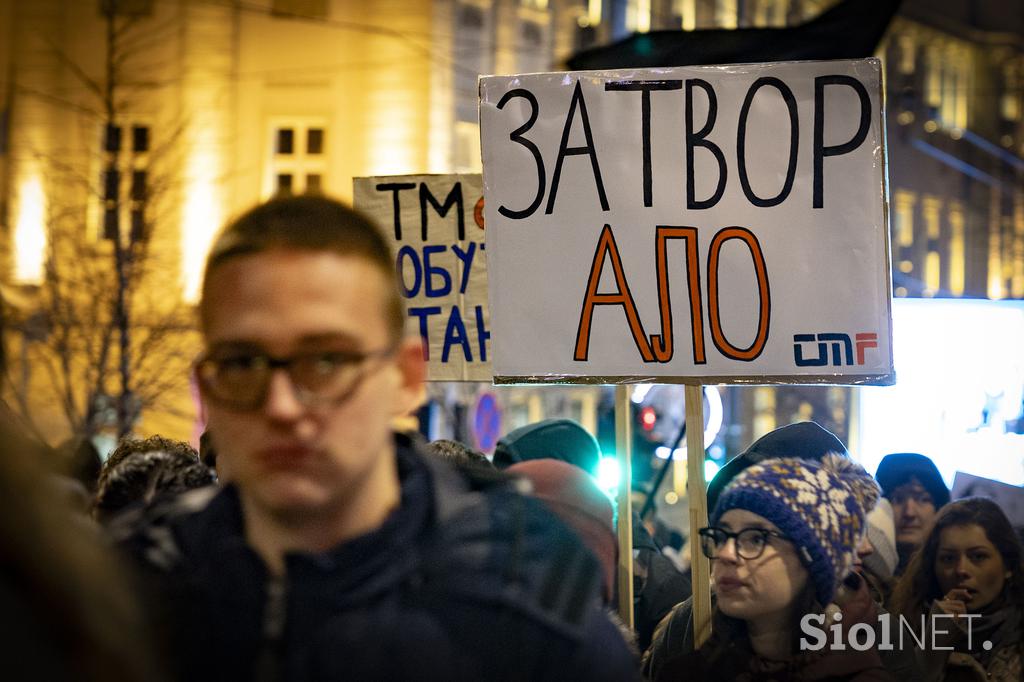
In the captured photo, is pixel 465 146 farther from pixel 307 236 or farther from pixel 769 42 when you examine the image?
pixel 307 236

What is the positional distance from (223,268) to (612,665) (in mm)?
799

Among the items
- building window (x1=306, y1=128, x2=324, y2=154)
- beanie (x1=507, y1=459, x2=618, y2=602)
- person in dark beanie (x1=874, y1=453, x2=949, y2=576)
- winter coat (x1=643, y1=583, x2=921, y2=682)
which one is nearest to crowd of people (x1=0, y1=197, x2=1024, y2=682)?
beanie (x1=507, y1=459, x2=618, y2=602)

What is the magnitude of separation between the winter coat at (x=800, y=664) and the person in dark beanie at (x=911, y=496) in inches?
79.9

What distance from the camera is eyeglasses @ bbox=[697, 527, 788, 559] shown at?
3.76m

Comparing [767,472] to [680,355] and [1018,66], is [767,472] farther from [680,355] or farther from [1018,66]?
[1018,66]

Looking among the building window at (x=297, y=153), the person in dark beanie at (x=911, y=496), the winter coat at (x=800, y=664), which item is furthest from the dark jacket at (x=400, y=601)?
the building window at (x=297, y=153)

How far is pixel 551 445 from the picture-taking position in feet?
18.6

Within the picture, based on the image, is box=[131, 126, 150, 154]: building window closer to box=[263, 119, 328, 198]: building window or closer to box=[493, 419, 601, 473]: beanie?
box=[263, 119, 328, 198]: building window

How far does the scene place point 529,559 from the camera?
1.99 meters

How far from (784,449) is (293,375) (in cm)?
287

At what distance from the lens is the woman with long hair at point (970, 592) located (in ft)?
15.3

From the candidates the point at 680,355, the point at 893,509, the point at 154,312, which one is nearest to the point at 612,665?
the point at 680,355

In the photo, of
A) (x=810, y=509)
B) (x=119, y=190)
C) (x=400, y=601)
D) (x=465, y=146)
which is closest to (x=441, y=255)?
(x=810, y=509)

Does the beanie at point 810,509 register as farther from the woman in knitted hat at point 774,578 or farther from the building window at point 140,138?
the building window at point 140,138
